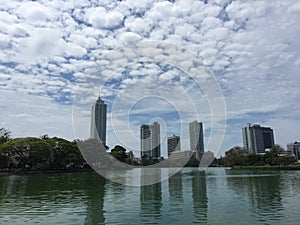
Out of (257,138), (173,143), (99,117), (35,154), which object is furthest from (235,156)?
(99,117)

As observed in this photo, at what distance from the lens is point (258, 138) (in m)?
120

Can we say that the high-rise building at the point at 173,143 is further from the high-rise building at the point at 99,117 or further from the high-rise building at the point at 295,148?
the high-rise building at the point at 295,148

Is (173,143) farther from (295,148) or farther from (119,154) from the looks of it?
(295,148)

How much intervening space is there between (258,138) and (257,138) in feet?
1.41

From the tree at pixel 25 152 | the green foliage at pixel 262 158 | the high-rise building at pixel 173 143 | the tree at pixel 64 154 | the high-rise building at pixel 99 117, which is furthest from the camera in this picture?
the green foliage at pixel 262 158

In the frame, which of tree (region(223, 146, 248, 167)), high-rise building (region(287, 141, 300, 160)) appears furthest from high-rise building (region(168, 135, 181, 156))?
high-rise building (region(287, 141, 300, 160))

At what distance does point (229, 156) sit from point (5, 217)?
76.3 m

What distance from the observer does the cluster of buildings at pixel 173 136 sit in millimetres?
26562

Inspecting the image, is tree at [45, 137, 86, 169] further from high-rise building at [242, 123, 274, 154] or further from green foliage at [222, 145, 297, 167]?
high-rise building at [242, 123, 274, 154]

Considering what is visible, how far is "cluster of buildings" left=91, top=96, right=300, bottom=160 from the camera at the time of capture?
87.1ft

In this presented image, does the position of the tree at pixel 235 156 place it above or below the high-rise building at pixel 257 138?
below

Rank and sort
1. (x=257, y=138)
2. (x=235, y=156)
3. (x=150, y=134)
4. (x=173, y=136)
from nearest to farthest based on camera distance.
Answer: (x=150, y=134) < (x=173, y=136) < (x=235, y=156) < (x=257, y=138)

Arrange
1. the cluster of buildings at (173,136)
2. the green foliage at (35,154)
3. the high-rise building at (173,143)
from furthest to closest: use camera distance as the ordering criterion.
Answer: the high-rise building at (173,143) < the green foliage at (35,154) < the cluster of buildings at (173,136)

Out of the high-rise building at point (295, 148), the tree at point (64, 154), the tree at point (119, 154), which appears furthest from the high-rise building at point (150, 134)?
the high-rise building at point (295, 148)
